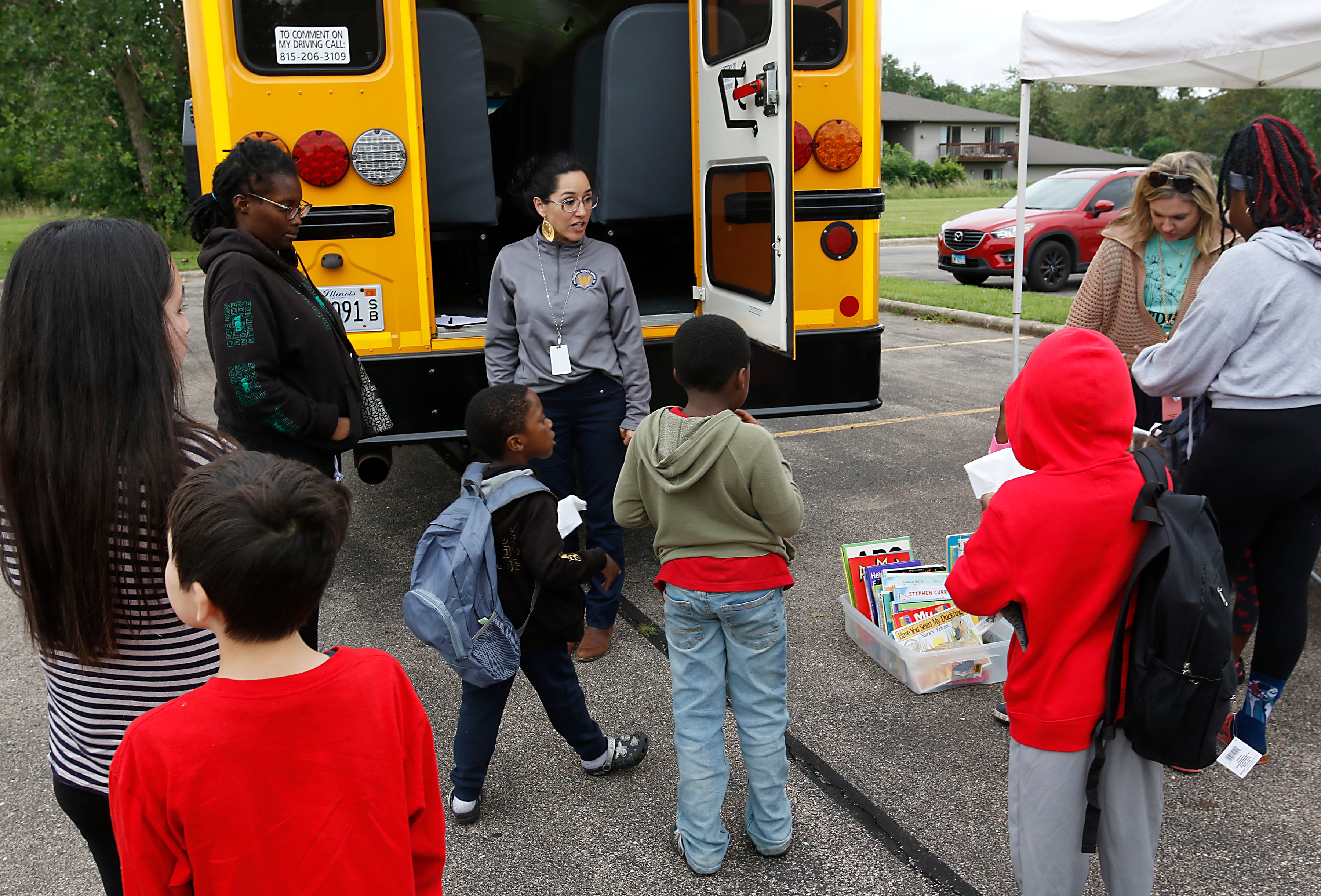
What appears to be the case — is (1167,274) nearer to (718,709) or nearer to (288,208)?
(718,709)

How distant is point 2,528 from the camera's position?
150 cm

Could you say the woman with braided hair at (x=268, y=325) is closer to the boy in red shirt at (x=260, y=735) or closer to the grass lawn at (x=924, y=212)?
the boy in red shirt at (x=260, y=735)

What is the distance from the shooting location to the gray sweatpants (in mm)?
1903

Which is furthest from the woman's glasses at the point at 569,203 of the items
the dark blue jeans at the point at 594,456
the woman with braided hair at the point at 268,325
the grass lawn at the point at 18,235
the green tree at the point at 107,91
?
the green tree at the point at 107,91

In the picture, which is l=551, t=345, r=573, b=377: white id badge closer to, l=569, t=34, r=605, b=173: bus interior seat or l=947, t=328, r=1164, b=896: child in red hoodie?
l=947, t=328, r=1164, b=896: child in red hoodie

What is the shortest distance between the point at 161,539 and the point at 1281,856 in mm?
2651

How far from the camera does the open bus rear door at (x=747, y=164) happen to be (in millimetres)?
3463

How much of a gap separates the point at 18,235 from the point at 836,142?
119 feet

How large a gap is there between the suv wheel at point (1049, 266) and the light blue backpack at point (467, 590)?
12.9 meters

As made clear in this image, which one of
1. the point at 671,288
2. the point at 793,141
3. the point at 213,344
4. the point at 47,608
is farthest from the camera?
the point at 671,288

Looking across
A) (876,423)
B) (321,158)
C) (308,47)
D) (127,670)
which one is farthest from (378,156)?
(876,423)

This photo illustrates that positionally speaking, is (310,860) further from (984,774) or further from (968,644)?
(968,644)

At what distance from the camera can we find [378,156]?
147 inches

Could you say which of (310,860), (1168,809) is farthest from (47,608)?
(1168,809)
